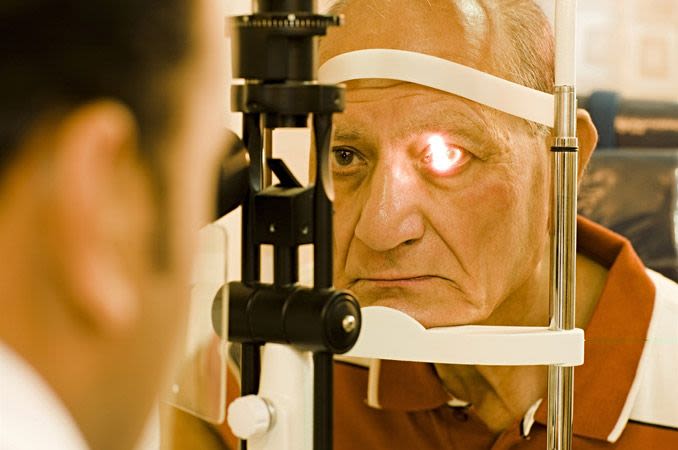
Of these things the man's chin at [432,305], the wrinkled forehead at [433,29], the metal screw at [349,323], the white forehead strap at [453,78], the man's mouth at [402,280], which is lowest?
the man's chin at [432,305]

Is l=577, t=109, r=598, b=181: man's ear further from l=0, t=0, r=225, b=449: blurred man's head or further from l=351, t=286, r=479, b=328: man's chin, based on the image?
l=0, t=0, r=225, b=449: blurred man's head

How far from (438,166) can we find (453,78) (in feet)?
0.25

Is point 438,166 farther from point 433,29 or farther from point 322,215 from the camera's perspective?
point 322,215

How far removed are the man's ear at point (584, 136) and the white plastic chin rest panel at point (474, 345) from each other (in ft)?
0.58

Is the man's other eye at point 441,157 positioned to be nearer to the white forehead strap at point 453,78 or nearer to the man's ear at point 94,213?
the white forehead strap at point 453,78

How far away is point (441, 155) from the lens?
0.92 metres

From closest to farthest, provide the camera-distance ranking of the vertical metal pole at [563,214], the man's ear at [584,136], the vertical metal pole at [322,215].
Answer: the vertical metal pole at [322,215], the vertical metal pole at [563,214], the man's ear at [584,136]

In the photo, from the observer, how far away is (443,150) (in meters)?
0.92

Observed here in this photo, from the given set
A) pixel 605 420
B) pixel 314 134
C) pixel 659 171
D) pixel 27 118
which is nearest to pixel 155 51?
pixel 27 118

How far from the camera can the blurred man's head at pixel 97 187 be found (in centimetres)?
28

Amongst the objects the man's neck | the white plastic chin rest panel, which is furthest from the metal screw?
the man's neck

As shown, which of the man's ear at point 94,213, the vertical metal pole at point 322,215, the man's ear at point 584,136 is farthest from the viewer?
the man's ear at point 584,136

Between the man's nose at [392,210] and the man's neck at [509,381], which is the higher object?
the man's nose at [392,210]

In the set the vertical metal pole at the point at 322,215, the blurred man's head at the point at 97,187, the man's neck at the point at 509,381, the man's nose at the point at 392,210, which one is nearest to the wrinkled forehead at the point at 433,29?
the man's nose at the point at 392,210
